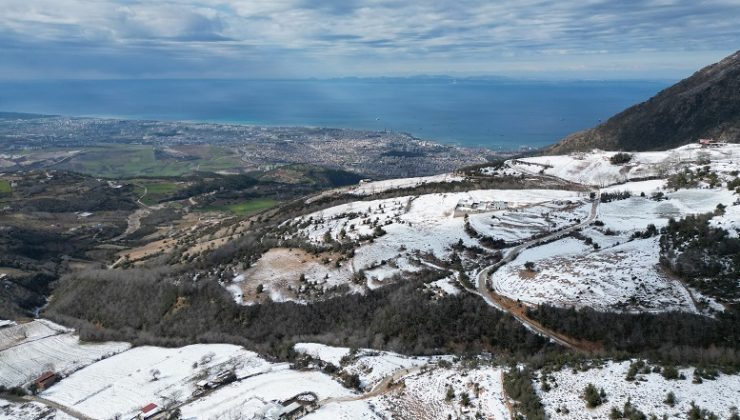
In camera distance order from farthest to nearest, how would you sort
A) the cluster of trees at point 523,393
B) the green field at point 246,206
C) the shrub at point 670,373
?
the green field at point 246,206 < the shrub at point 670,373 < the cluster of trees at point 523,393

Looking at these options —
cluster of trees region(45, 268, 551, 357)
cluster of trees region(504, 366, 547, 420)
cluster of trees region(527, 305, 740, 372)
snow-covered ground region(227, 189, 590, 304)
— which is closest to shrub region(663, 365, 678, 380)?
cluster of trees region(527, 305, 740, 372)

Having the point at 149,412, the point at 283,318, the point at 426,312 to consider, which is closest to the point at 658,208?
the point at 426,312

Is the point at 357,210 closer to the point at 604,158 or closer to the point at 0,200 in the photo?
the point at 604,158

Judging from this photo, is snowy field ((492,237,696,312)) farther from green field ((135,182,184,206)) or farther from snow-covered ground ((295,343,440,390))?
green field ((135,182,184,206))

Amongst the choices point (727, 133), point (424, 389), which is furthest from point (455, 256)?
point (727, 133)

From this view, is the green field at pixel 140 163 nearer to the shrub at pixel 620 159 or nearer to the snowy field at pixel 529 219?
the shrub at pixel 620 159

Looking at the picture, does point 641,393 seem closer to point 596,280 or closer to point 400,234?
point 596,280

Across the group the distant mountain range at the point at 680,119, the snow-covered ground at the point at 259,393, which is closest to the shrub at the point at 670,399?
the snow-covered ground at the point at 259,393
